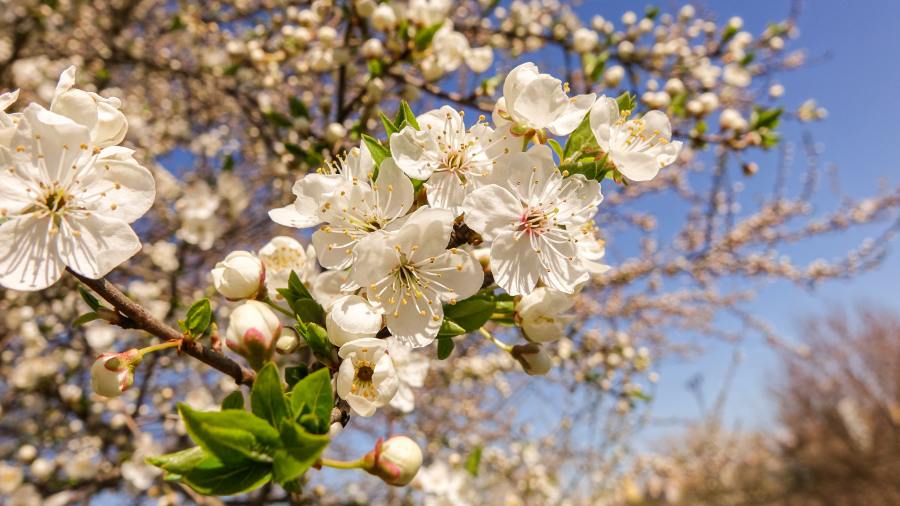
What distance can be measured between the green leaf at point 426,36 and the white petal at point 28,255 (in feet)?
4.15

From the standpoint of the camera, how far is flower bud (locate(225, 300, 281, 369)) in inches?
30.7

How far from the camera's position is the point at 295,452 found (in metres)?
0.65

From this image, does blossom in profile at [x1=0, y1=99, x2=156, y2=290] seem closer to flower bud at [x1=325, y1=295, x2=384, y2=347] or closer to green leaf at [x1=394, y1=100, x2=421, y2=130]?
flower bud at [x1=325, y1=295, x2=384, y2=347]

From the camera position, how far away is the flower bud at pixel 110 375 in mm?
787

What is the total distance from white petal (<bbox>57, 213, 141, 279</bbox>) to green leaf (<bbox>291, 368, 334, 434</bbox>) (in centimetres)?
33

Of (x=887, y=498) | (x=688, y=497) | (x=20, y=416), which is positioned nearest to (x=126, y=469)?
(x=20, y=416)

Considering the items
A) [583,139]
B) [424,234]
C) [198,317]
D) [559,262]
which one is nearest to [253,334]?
[198,317]


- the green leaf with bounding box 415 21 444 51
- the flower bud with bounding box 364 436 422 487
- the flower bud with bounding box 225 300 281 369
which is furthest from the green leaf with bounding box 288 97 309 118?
the flower bud with bounding box 364 436 422 487

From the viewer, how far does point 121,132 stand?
86 cm

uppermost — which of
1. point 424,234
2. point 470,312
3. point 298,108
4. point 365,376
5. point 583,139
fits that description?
point 583,139

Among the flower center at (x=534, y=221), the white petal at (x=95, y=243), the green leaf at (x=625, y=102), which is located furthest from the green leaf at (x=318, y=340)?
the green leaf at (x=625, y=102)

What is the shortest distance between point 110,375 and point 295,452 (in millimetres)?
362

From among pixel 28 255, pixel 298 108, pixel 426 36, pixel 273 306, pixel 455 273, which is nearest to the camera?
pixel 28 255

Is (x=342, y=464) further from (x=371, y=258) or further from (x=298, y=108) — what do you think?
(x=298, y=108)
